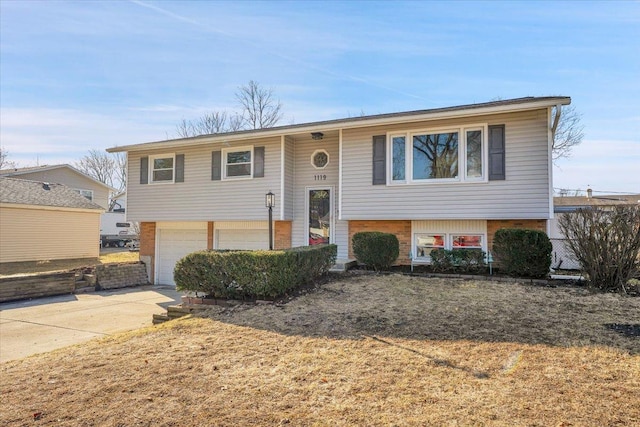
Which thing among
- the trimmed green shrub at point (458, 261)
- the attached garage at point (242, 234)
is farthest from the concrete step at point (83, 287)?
the trimmed green shrub at point (458, 261)

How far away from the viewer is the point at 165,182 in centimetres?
1357

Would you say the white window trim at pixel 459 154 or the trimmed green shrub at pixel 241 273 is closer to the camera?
the trimmed green shrub at pixel 241 273

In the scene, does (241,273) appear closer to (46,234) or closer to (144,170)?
(144,170)

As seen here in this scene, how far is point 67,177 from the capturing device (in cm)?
2644

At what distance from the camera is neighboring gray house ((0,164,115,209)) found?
81.0 feet

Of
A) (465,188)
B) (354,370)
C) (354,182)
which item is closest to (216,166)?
(354,182)

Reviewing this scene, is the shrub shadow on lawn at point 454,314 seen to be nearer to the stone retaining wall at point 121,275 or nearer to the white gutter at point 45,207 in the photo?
the stone retaining wall at point 121,275

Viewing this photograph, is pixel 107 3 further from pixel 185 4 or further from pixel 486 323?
pixel 486 323

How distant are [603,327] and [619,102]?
12.2 meters

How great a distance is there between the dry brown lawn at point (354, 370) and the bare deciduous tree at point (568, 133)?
1858cm

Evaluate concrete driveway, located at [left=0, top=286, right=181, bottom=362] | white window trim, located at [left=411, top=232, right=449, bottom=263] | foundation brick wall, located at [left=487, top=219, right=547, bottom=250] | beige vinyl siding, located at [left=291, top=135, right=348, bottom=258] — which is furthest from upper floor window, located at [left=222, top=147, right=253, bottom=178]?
foundation brick wall, located at [left=487, top=219, right=547, bottom=250]

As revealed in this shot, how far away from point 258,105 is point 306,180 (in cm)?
1787

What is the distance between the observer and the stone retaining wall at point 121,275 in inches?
522

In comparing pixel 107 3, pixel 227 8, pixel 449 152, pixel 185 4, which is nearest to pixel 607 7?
pixel 449 152
